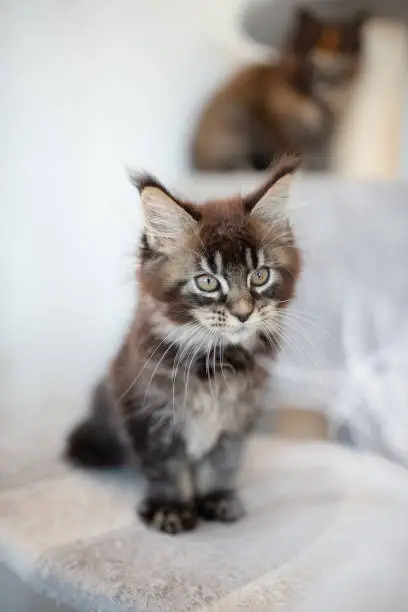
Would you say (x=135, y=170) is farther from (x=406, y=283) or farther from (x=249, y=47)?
(x=406, y=283)

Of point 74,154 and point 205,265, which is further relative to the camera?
point 74,154

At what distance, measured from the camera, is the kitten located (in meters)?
0.78

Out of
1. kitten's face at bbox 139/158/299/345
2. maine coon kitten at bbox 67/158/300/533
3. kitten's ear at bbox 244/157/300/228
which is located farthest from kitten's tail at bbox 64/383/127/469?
kitten's ear at bbox 244/157/300/228

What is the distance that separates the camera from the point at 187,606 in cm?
72

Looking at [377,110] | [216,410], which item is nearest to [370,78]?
[377,110]

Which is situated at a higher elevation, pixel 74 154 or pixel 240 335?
pixel 74 154

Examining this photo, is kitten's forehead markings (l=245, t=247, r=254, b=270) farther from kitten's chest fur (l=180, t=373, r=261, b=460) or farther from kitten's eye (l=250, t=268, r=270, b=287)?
kitten's chest fur (l=180, t=373, r=261, b=460)

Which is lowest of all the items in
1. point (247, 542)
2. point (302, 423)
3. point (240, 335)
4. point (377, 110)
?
point (247, 542)

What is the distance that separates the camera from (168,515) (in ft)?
2.65

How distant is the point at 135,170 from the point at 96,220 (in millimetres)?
74

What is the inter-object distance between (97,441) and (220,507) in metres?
0.15

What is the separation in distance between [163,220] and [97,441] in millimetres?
257

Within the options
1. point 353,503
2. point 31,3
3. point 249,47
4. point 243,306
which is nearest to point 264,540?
point 353,503

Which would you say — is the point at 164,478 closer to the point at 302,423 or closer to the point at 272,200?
the point at 302,423
